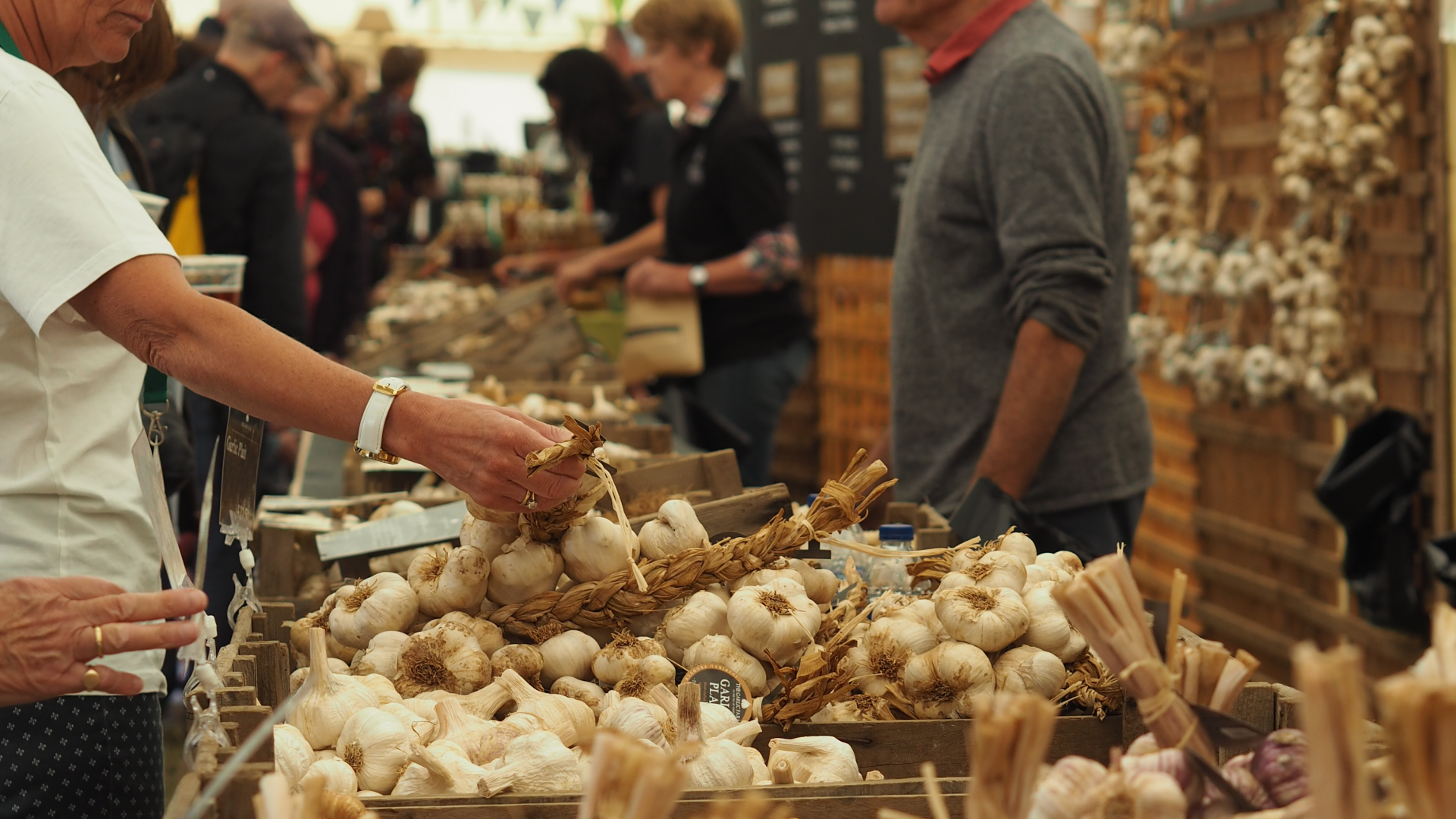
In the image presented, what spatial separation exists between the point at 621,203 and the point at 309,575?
10.4ft

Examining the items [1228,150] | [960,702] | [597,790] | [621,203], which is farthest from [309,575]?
[1228,150]

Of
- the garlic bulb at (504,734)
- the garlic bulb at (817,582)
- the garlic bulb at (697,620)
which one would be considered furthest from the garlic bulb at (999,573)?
the garlic bulb at (504,734)

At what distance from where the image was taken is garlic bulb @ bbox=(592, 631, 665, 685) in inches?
58.8

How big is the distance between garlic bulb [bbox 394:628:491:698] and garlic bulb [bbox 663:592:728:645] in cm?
21

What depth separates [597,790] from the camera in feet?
2.77

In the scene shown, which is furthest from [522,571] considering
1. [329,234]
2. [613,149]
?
[329,234]

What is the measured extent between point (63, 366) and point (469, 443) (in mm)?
434

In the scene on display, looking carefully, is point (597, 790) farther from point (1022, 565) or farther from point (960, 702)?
point (1022, 565)

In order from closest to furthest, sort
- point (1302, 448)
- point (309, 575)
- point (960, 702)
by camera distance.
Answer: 1. point (960, 702)
2. point (309, 575)
3. point (1302, 448)

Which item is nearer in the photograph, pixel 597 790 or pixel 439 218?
pixel 597 790

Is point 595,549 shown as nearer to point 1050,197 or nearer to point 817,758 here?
point 817,758

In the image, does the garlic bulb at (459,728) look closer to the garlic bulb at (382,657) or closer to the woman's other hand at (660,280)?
the garlic bulb at (382,657)

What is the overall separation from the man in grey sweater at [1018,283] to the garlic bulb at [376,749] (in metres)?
1.33

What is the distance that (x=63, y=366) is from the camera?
1.47 meters
